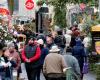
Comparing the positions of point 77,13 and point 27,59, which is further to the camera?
point 77,13

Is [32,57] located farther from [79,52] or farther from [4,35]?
[79,52]

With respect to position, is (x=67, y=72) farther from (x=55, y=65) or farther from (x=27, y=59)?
(x=27, y=59)

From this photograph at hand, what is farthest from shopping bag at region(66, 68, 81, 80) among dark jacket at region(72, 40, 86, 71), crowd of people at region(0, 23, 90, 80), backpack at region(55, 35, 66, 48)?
backpack at region(55, 35, 66, 48)

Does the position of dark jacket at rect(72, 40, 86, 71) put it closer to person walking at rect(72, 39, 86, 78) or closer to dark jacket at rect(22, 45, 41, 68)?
person walking at rect(72, 39, 86, 78)

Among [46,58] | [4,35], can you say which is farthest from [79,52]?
[46,58]

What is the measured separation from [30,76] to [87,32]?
750cm

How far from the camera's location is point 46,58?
49.5 ft

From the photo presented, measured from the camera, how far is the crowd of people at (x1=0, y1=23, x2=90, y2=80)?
1365cm

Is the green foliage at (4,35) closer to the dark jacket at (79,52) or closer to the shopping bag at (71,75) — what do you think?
the dark jacket at (79,52)

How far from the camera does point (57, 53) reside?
15.1 m

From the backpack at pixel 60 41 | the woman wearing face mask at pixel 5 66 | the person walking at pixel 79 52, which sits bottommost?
the backpack at pixel 60 41

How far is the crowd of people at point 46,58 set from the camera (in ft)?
44.8

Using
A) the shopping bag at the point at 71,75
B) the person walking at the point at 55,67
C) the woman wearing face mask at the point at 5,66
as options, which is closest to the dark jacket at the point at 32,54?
the person walking at the point at 55,67

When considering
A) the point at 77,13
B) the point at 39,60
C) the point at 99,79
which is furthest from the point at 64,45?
the point at 77,13
